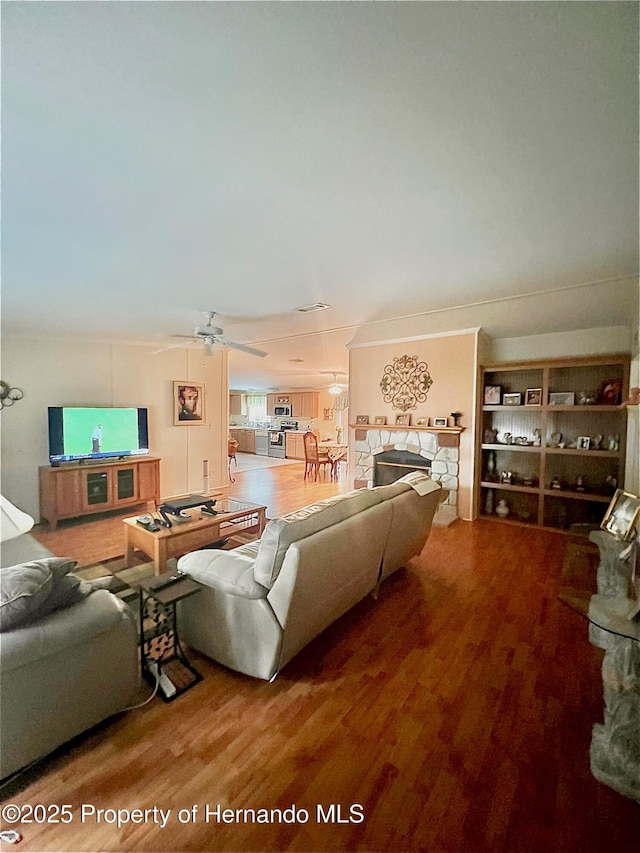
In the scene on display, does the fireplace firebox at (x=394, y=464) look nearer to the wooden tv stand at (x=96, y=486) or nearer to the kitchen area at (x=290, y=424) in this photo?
the wooden tv stand at (x=96, y=486)

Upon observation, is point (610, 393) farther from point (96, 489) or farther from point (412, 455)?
point (96, 489)

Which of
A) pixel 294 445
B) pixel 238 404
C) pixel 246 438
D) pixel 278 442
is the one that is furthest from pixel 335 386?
pixel 238 404

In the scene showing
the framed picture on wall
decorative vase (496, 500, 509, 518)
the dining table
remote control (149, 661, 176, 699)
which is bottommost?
remote control (149, 661, 176, 699)

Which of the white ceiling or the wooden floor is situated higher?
the white ceiling

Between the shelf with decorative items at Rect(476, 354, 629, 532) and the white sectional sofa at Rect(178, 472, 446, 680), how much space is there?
285 centimetres

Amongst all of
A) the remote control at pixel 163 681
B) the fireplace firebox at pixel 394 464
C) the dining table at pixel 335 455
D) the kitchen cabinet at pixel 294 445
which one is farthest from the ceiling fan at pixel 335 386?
the remote control at pixel 163 681

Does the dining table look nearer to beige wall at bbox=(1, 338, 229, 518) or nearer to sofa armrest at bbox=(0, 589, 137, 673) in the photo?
beige wall at bbox=(1, 338, 229, 518)

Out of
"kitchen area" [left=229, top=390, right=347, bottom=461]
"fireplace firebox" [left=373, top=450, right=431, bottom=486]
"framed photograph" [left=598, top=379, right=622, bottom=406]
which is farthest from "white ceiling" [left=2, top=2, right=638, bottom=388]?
"kitchen area" [left=229, top=390, right=347, bottom=461]

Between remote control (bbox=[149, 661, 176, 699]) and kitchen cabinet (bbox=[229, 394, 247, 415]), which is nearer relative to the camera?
remote control (bbox=[149, 661, 176, 699])

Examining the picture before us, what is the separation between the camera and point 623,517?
8.18 ft

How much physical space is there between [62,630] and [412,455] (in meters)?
4.14

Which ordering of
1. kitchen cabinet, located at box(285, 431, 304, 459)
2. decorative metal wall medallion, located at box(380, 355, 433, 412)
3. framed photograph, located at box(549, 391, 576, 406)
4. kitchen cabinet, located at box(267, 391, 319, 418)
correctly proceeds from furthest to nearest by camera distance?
kitchen cabinet, located at box(267, 391, 319, 418), kitchen cabinet, located at box(285, 431, 304, 459), decorative metal wall medallion, located at box(380, 355, 433, 412), framed photograph, located at box(549, 391, 576, 406)

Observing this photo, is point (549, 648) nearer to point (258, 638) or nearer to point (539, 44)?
point (258, 638)

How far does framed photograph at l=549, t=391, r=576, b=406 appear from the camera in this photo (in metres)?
3.99
